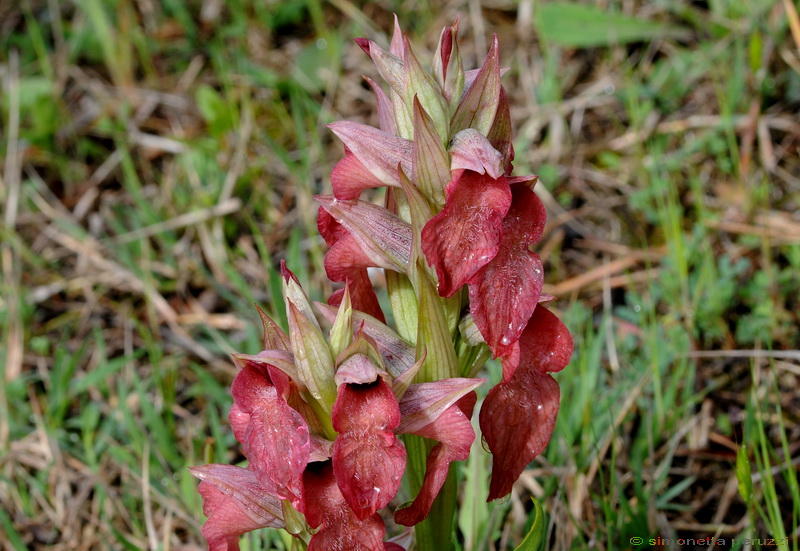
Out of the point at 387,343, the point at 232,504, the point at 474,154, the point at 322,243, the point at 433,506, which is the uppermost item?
the point at 474,154

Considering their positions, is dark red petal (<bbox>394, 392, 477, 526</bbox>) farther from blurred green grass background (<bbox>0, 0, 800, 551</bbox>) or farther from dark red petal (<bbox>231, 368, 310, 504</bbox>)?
blurred green grass background (<bbox>0, 0, 800, 551</bbox>)

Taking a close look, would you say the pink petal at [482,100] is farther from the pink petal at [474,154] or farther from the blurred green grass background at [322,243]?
the blurred green grass background at [322,243]

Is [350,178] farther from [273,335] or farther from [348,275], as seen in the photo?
[273,335]

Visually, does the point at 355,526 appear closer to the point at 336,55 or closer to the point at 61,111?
the point at 336,55

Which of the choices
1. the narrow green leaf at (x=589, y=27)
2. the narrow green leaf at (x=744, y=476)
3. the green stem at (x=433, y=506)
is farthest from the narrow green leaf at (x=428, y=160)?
the narrow green leaf at (x=589, y=27)

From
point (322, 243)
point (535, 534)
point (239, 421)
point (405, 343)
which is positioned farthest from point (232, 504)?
point (322, 243)

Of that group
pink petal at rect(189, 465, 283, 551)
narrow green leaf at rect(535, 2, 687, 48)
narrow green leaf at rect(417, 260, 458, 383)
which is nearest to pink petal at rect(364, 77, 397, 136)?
narrow green leaf at rect(417, 260, 458, 383)
